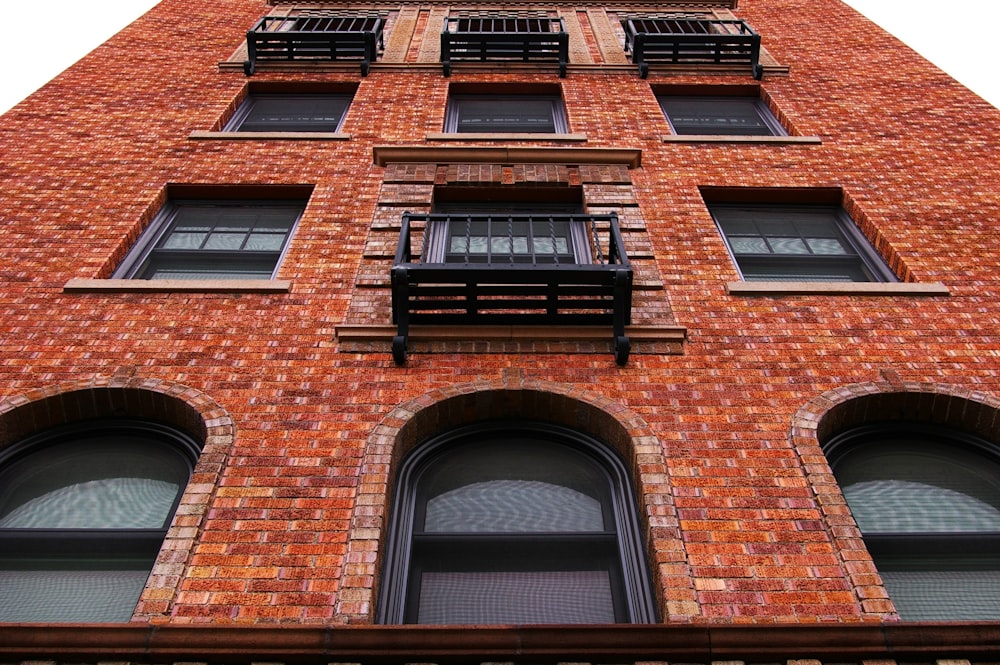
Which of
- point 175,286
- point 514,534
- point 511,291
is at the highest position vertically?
point 175,286

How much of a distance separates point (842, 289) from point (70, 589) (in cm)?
746

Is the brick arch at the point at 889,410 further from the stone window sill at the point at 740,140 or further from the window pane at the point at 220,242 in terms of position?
the window pane at the point at 220,242

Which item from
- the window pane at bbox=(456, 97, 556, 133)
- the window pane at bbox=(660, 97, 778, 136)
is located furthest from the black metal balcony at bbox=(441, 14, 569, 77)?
the window pane at bbox=(660, 97, 778, 136)

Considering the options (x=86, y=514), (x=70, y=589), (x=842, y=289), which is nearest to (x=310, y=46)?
(x=842, y=289)

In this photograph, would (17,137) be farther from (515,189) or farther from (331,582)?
(331,582)

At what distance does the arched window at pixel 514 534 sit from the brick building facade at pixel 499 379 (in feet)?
0.09

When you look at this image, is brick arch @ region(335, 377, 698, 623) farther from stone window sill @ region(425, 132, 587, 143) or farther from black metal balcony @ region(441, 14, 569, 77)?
black metal balcony @ region(441, 14, 569, 77)

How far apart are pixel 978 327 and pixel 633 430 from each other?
3863 mm

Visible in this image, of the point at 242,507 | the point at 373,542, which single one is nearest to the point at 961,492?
the point at 373,542

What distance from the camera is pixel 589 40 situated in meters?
16.3

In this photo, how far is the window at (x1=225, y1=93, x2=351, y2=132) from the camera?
13.3 meters

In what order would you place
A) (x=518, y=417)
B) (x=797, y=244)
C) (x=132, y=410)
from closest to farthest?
(x=132, y=410) → (x=518, y=417) → (x=797, y=244)

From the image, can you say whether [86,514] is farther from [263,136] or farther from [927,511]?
[927,511]

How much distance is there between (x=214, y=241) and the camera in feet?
33.6
